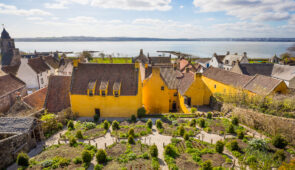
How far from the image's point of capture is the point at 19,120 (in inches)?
794

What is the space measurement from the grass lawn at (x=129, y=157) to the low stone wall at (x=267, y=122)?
15076mm

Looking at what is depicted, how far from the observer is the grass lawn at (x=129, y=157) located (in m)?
16.6

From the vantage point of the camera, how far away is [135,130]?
24078mm

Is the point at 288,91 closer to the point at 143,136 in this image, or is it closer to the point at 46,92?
the point at 143,136

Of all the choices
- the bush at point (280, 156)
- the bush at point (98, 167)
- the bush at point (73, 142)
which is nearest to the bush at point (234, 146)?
the bush at point (280, 156)

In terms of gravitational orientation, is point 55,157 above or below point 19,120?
below

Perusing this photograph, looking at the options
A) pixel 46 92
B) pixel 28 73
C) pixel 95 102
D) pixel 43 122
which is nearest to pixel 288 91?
pixel 95 102

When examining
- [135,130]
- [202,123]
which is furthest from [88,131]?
[202,123]

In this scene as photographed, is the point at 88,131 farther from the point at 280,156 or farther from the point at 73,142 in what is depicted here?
the point at 280,156

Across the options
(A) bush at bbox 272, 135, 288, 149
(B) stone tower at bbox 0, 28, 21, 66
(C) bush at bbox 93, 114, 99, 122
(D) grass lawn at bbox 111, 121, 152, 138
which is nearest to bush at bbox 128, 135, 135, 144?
(D) grass lawn at bbox 111, 121, 152, 138

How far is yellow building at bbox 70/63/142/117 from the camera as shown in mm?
28359

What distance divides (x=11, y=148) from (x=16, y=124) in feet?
10.5

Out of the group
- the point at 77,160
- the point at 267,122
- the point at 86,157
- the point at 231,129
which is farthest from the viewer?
the point at 231,129

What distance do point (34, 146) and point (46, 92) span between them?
50.0ft
